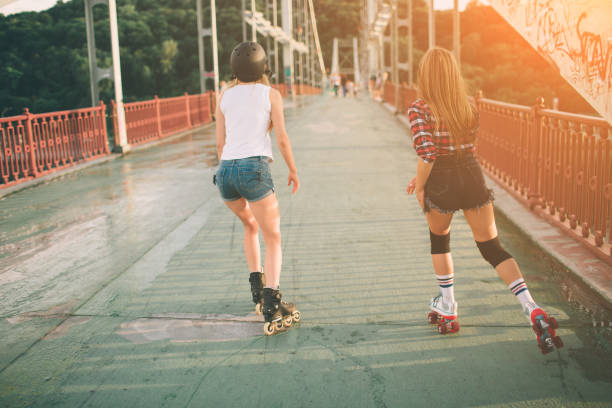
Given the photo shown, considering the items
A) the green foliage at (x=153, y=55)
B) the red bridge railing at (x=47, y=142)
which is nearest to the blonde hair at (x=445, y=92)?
the red bridge railing at (x=47, y=142)

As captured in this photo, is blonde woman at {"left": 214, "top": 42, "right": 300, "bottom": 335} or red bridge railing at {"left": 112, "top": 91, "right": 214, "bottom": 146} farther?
red bridge railing at {"left": 112, "top": 91, "right": 214, "bottom": 146}

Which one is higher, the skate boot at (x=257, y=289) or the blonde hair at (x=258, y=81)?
the blonde hair at (x=258, y=81)

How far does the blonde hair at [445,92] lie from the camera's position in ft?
11.6

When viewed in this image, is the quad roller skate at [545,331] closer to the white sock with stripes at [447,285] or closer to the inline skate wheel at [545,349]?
the inline skate wheel at [545,349]

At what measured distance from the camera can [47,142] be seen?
1182 cm

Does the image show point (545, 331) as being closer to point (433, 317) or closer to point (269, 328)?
point (433, 317)

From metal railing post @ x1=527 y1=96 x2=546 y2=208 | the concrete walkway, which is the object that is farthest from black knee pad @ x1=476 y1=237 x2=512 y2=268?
metal railing post @ x1=527 y1=96 x2=546 y2=208

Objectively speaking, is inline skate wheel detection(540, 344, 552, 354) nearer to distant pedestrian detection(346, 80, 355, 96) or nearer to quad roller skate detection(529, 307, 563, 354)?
quad roller skate detection(529, 307, 563, 354)

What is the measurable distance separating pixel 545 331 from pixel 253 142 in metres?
1.96

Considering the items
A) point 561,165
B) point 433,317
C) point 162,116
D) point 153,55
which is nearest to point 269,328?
point 433,317

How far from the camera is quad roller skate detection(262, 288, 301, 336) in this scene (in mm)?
3877

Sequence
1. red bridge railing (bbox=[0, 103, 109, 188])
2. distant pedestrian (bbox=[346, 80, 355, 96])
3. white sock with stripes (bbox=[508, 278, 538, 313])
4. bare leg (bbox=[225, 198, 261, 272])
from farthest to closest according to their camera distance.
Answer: distant pedestrian (bbox=[346, 80, 355, 96]), red bridge railing (bbox=[0, 103, 109, 188]), bare leg (bbox=[225, 198, 261, 272]), white sock with stripes (bbox=[508, 278, 538, 313])

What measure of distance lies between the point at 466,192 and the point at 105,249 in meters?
3.93

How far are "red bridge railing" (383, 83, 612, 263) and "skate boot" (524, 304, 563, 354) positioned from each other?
6.52 feet
